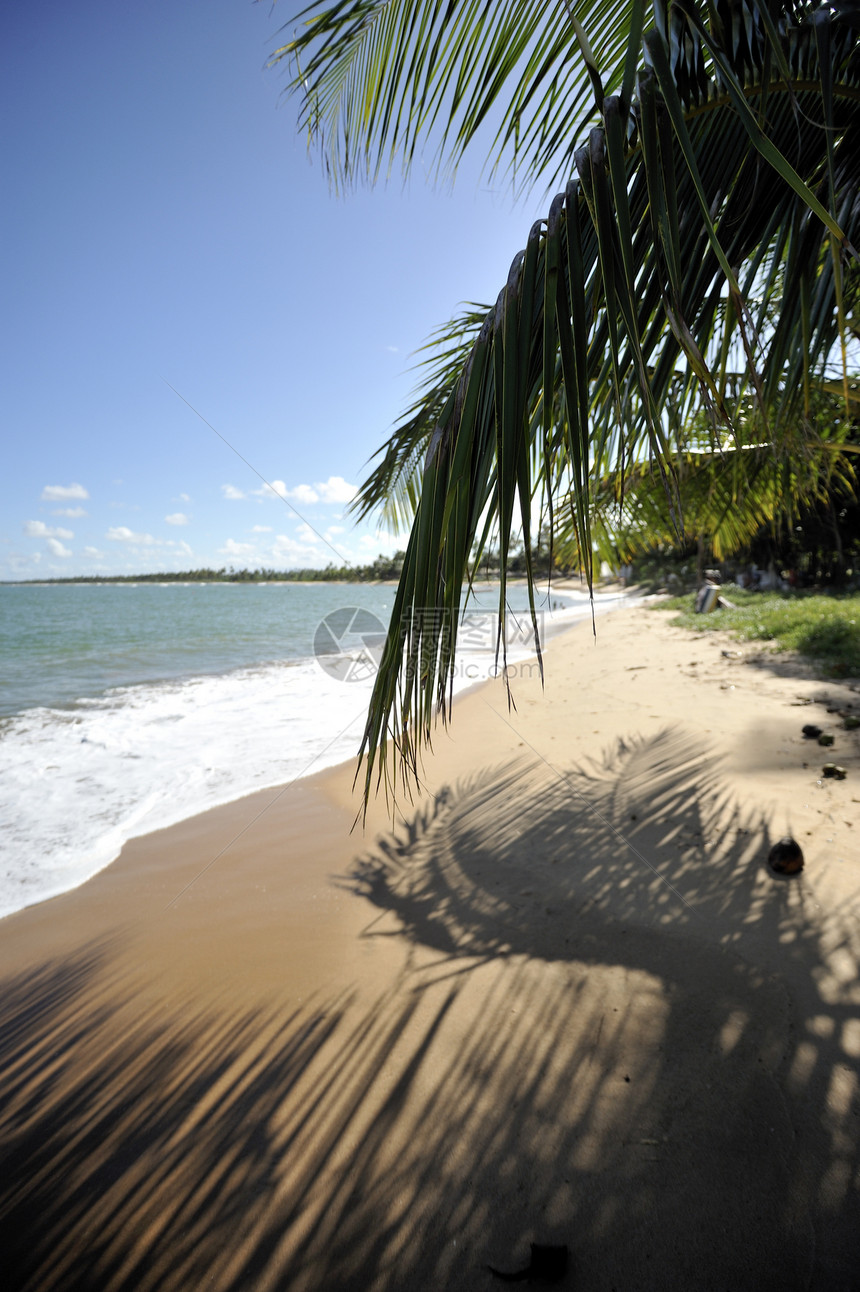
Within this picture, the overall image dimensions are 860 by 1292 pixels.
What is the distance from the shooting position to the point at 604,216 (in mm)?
908

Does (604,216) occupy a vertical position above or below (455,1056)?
above

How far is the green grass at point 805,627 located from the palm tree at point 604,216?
20.7ft

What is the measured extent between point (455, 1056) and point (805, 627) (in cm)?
900

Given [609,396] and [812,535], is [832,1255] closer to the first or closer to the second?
[609,396]

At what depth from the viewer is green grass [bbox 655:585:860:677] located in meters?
7.07

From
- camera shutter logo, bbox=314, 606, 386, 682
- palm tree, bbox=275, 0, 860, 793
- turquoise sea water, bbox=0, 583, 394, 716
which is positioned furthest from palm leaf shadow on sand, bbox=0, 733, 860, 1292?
turquoise sea water, bbox=0, 583, 394, 716

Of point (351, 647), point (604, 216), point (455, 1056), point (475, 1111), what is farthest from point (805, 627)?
point (351, 647)

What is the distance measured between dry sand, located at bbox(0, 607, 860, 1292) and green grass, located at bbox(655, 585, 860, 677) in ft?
14.0

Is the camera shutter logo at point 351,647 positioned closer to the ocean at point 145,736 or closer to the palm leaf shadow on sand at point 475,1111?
the ocean at point 145,736

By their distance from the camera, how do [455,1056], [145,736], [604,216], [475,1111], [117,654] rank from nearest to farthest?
1. [604,216]
2. [475,1111]
3. [455,1056]
4. [145,736]
5. [117,654]

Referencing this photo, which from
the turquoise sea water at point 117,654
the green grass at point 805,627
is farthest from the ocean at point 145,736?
the green grass at point 805,627

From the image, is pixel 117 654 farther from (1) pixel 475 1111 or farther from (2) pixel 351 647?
(1) pixel 475 1111

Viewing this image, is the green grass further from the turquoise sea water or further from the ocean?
the turquoise sea water

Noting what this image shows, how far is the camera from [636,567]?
101ft
